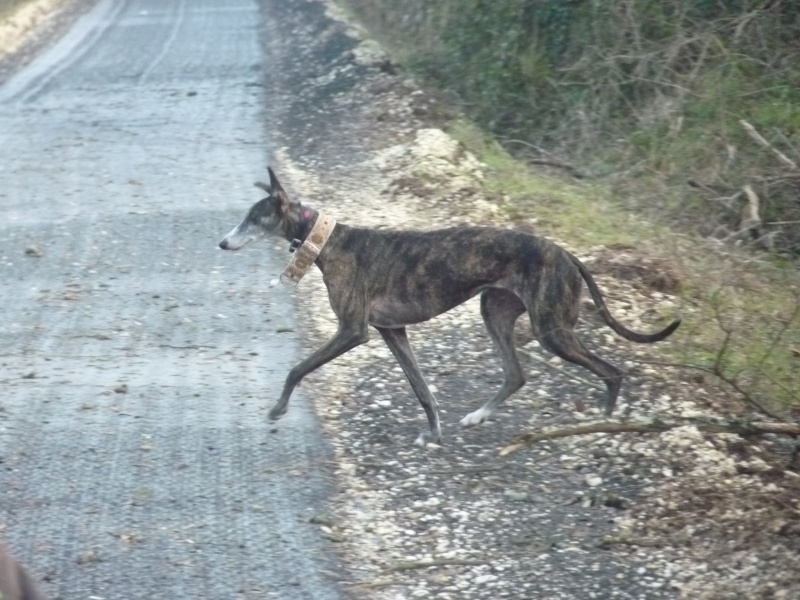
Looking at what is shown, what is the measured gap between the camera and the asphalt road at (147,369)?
6094mm

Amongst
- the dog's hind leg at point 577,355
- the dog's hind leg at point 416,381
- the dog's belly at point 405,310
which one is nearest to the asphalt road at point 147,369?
the dog's hind leg at point 416,381

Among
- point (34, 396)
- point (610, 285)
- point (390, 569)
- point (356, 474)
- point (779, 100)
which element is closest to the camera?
point (390, 569)

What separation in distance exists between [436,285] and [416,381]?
0.57 m

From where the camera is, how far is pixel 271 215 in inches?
304

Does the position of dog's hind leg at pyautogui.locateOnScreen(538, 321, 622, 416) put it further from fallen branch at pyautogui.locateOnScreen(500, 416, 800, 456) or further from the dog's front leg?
the dog's front leg

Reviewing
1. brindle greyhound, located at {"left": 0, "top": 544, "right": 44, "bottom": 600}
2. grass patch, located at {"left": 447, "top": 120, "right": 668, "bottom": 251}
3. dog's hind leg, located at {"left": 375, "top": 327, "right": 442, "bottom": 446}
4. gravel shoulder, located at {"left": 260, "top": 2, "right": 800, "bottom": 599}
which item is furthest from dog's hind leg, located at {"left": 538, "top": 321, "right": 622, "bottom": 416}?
brindle greyhound, located at {"left": 0, "top": 544, "right": 44, "bottom": 600}

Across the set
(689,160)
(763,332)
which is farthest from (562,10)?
(763,332)

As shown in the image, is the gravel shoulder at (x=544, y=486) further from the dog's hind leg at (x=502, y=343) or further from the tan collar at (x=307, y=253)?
the tan collar at (x=307, y=253)

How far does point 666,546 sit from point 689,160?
6418 millimetres

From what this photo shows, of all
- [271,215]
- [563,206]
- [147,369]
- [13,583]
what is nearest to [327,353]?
[271,215]

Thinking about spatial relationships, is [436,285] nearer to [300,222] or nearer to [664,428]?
[300,222]

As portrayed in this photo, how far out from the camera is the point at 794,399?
7.15 m

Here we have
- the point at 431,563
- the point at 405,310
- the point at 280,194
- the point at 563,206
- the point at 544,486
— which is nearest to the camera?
the point at 431,563

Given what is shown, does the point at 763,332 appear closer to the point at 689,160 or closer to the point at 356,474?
the point at 356,474
